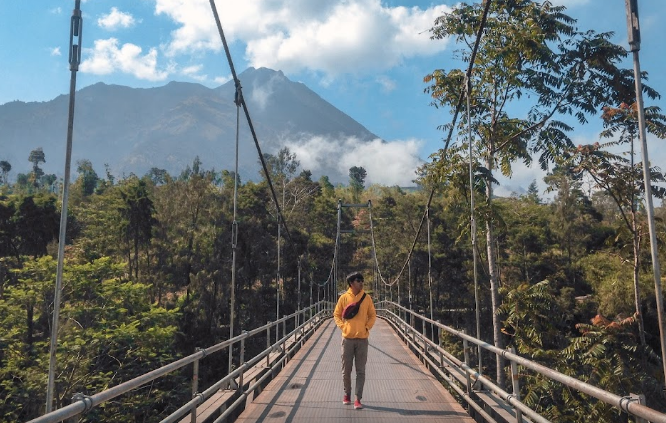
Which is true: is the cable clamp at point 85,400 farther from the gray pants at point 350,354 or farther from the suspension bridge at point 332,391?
the gray pants at point 350,354

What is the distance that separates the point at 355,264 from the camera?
175ft

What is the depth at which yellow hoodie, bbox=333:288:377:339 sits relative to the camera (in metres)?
5.66

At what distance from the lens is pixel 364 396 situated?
20.4ft

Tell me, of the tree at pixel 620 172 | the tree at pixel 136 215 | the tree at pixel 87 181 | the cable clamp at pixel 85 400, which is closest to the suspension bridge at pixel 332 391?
the cable clamp at pixel 85 400

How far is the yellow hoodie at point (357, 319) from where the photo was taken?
566 cm

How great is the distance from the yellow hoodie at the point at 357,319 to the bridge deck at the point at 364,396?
0.72 meters

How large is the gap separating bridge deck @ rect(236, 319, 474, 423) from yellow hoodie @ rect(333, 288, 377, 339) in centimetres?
72

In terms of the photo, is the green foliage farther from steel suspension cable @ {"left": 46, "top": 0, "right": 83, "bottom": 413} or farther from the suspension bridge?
steel suspension cable @ {"left": 46, "top": 0, "right": 83, "bottom": 413}

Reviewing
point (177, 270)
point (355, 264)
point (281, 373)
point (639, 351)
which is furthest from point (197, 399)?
point (355, 264)

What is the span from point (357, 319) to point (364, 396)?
109cm

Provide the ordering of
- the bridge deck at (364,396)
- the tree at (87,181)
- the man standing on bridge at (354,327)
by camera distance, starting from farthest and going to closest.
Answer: the tree at (87,181)
the man standing on bridge at (354,327)
the bridge deck at (364,396)

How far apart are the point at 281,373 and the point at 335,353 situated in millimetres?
3054

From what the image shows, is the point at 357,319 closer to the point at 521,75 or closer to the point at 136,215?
the point at 521,75

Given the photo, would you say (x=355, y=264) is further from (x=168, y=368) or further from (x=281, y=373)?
(x=168, y=368)
